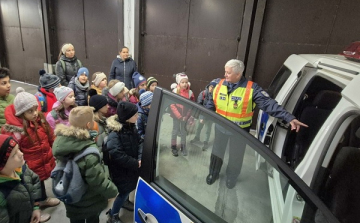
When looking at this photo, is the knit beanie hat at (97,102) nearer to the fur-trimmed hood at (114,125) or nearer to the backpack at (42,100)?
the fur-trimmed hood at (114,125)

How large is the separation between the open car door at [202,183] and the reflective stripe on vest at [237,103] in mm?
1242

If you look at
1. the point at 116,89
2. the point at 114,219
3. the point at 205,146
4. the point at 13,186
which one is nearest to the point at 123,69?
the point at 116,89

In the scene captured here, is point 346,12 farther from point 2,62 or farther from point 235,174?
point 2,62

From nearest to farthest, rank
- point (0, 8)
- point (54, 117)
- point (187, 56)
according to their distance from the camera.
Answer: point (54, 117) < point (187, 56) < point (0, 8)

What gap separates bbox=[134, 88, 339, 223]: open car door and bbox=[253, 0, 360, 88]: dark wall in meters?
3.80

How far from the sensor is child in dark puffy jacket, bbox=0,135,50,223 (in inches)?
52.9

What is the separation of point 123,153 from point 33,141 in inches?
38.7

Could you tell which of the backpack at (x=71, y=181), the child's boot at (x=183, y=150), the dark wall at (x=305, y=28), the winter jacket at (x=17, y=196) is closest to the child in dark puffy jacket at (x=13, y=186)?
the winter jacket at (x=17, y=196)

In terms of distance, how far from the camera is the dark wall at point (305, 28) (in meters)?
3.89

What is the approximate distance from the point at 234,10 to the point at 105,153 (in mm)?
4029

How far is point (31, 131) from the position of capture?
2.15 metres

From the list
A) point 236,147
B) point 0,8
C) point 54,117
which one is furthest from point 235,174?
point 0,8

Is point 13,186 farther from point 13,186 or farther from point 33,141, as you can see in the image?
point 33,141

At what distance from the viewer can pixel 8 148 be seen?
134 centimetres
